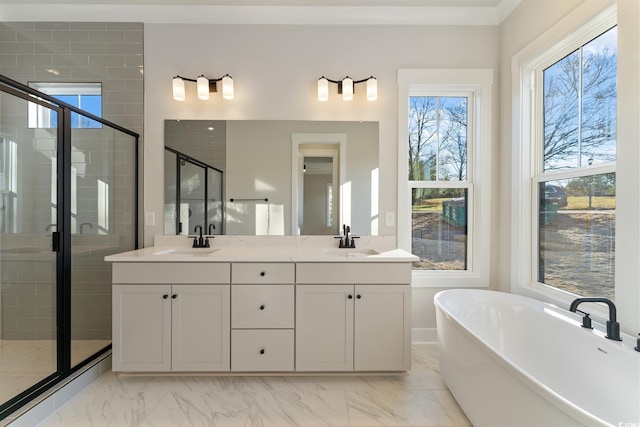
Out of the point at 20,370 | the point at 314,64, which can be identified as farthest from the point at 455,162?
the point at 20,370

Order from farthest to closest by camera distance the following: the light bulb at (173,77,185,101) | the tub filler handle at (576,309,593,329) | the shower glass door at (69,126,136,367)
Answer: the light bulb at (173,77,185,101)
the shower glass door at (69,126,136,367)
the tub filler handle at (576,309,593,329)

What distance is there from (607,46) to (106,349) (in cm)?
384

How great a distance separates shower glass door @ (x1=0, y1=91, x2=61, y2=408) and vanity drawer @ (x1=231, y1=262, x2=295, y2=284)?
3.84 ft

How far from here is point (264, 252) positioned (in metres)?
2.38

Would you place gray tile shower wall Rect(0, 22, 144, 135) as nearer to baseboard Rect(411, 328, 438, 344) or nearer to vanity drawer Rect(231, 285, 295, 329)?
vanity drawer Rect(231, 285, 295, 329)

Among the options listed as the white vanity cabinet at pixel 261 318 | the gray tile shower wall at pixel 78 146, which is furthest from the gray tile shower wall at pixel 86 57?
the white vanity cabinet at pixel 261 318

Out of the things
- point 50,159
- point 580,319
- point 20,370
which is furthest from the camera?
point 50,159

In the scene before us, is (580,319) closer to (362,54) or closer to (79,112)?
Answer: (362,54)

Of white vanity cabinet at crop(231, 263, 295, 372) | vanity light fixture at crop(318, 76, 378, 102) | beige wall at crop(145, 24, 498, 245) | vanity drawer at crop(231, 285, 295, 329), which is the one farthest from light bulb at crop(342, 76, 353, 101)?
vanity drawer at crop(231, 285, 295, 329)

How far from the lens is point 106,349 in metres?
2.39

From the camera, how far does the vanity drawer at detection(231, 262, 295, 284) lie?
213cm

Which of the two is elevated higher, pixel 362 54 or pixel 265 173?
pixel 362 54

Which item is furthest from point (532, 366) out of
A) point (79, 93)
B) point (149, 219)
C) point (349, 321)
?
point (79, 93)

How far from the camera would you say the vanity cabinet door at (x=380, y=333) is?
2143mm
